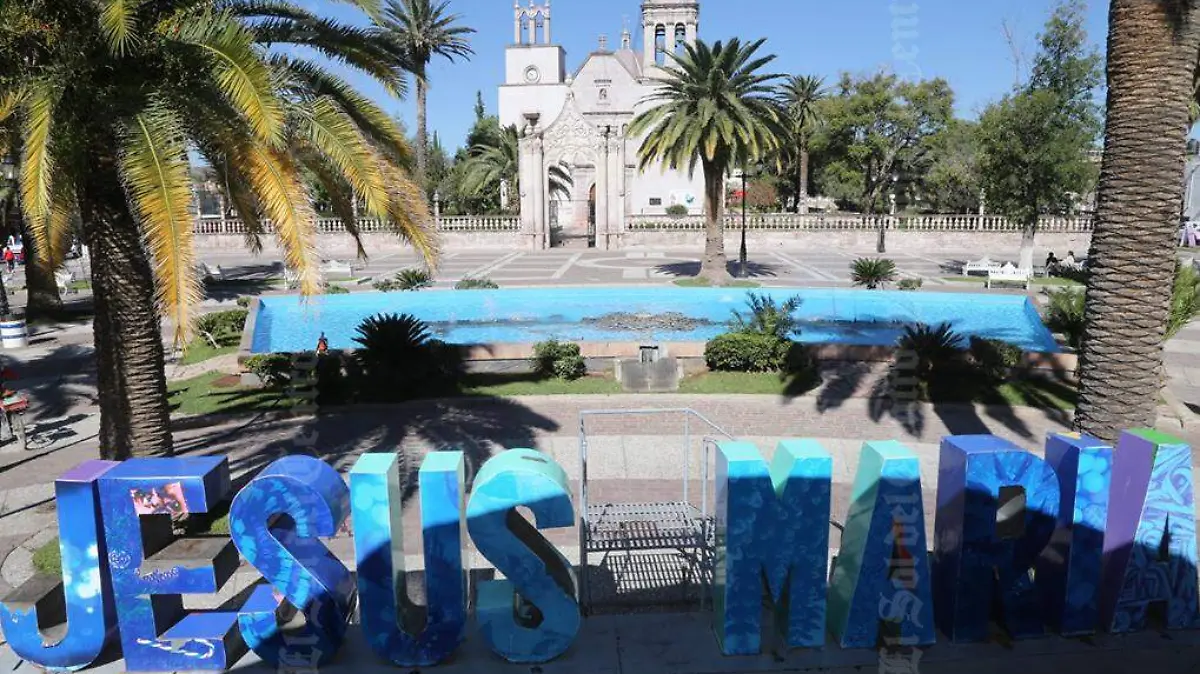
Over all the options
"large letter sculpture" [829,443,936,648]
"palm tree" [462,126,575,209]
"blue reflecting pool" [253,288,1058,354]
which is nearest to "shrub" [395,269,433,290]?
"blue reflecting pool" [253,288,1058,354]

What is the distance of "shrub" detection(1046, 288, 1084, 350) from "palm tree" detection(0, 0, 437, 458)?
46.3 ft

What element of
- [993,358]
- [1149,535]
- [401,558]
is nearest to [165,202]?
[401,558]

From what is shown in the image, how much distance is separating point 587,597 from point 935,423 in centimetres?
838

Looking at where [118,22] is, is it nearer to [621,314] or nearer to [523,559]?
[523,559]

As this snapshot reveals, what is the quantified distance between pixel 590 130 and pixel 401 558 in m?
43.5

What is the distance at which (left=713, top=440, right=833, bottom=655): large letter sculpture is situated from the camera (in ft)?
18.3

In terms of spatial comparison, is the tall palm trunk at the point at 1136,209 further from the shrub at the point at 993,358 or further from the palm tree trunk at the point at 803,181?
the palm tree trunk at the point at 803,181

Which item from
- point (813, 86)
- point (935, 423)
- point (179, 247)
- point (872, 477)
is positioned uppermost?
point (813, 86)

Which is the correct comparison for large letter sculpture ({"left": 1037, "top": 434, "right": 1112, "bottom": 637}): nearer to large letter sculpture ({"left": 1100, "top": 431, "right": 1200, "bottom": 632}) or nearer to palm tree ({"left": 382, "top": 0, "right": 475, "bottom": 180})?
large letter sculpture ({"left": 1100, "top": 431, "right": 1200, "bottom": 632})

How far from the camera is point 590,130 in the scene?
154 feet

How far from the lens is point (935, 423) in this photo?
12961 mm

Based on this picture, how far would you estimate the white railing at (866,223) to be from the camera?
148 feet

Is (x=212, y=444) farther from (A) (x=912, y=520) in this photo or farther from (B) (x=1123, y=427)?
(B) (x=1123, y=427)

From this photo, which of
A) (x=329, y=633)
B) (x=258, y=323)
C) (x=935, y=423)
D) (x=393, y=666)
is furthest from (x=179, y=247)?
(x=258, y=323)
